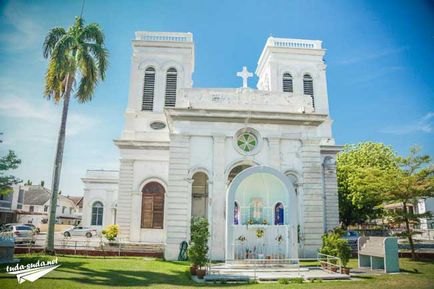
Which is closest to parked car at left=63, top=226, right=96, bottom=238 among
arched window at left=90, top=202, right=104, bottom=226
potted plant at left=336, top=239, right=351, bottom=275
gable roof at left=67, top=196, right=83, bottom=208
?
arched window at left=90, top=202, right=104, bottom=226

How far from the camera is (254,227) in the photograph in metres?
17.1

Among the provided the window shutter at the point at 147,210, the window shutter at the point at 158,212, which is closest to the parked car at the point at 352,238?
the window shutter at the point at 158,212

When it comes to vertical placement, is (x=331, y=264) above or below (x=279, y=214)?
below

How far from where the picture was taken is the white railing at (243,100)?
20.5 metres

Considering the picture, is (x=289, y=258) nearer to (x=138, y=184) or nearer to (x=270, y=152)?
(x=270, y=152)

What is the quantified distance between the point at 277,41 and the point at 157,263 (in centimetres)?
2366

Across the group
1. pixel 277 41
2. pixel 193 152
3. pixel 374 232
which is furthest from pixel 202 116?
pixel 374 232

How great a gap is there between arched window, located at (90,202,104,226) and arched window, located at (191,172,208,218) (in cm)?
1389

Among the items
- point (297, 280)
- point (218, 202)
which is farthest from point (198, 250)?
point (218, 202)

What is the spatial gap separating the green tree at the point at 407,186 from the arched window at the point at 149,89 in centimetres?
1838

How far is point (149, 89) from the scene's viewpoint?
29.7 m

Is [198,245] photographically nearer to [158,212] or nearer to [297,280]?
[297,280]

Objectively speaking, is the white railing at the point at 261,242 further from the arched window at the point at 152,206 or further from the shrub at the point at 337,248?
the arched window at the point at 152,206

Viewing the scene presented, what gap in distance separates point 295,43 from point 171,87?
1265 cm
